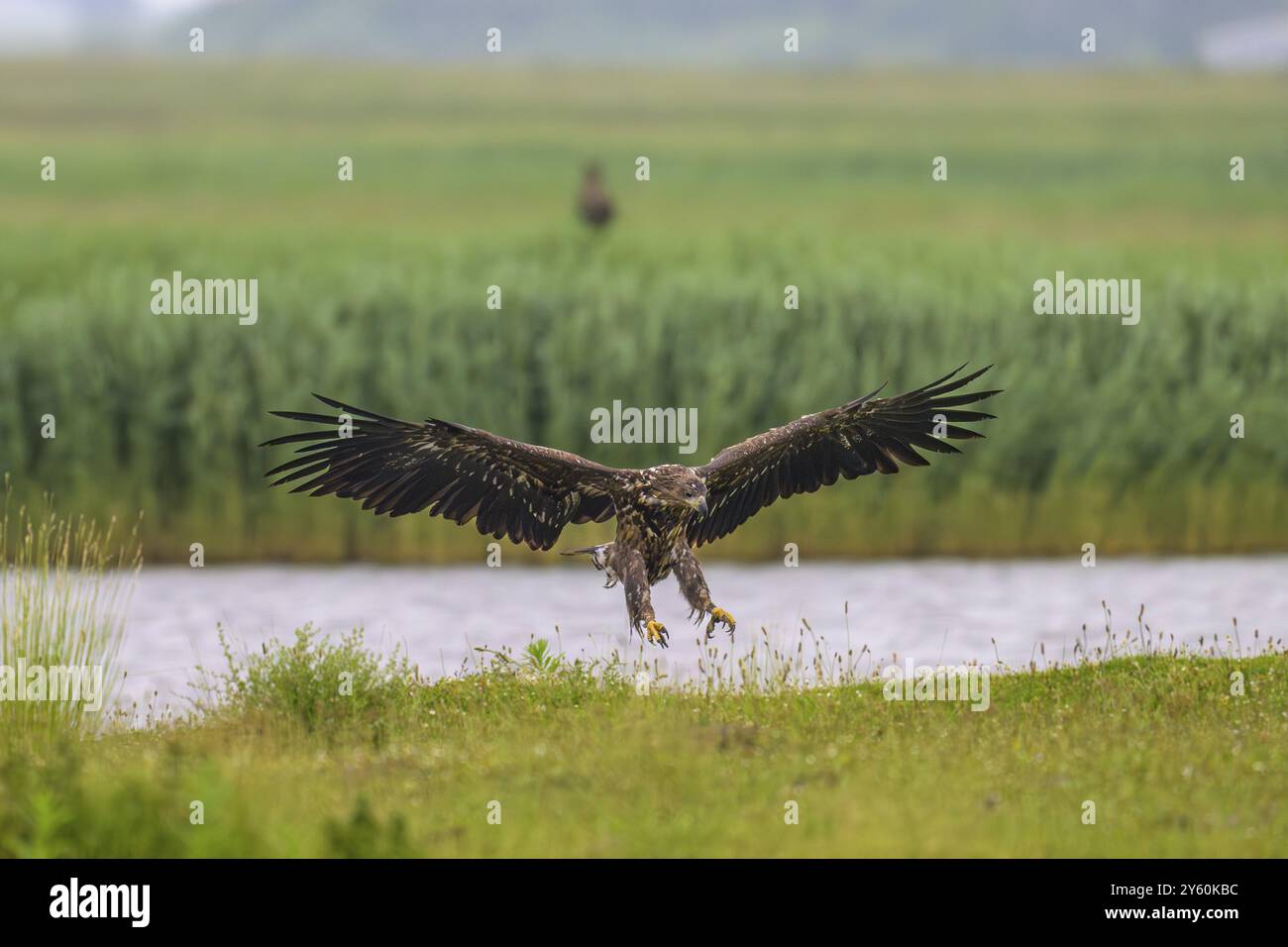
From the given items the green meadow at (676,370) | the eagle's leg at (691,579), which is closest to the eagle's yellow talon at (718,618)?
the eagle's leg at (691,579)

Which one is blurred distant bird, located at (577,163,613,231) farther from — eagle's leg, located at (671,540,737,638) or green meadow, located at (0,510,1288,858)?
eagle's leg, located at (671,540,737,638)

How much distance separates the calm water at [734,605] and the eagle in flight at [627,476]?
3.45 meters

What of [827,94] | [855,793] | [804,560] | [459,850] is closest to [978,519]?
[804,560]

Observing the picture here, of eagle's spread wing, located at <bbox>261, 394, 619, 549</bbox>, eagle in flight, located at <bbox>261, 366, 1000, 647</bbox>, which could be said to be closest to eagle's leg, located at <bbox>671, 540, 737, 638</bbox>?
eagle in flight, located at <bbox>261, 366, 1000, 647</bbox>

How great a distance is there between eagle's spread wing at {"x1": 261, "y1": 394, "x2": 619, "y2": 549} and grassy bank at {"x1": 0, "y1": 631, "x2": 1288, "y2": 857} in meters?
1.18

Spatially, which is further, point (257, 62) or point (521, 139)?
point (257, 62)

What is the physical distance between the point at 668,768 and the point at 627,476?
82.7 inches

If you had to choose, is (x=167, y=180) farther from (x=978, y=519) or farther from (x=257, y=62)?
(x=257, y=62)

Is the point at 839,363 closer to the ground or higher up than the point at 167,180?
closer to the ground

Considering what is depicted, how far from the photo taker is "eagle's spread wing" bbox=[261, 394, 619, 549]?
10.3m

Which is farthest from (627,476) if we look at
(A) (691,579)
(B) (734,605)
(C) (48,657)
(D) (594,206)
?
(D) (594,206)

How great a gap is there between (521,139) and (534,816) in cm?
6491

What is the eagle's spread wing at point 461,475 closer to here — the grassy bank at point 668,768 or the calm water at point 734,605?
the grassy bank at point 668,768
